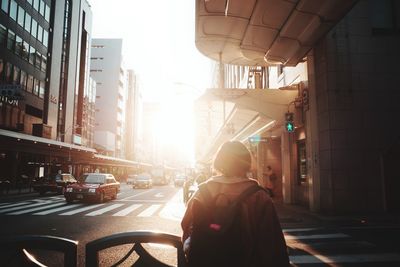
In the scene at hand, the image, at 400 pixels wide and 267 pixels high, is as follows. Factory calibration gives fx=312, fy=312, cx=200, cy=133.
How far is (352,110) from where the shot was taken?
40.5 ft

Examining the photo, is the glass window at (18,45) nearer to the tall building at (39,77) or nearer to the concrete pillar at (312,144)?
the tall building at (39,77)

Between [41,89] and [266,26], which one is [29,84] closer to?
[41,89]

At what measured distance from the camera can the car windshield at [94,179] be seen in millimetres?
18734

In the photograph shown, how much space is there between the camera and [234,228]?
7.44 ft

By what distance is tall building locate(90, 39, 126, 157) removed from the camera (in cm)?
8831

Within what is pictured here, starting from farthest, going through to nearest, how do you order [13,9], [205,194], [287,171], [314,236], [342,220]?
[13,9] → [287,171] → [342,220] → [314,236] → [205,194]

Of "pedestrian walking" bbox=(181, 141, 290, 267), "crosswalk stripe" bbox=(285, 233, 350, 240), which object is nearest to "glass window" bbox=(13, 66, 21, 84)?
"crosswalk stripe" bbox=(285, 233, 350, 240)

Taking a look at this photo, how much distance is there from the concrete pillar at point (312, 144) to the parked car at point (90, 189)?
11.3m

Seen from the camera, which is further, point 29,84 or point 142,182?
point 29,84

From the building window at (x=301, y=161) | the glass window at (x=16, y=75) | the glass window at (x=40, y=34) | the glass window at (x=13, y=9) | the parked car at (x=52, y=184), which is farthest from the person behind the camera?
the glass window at (x=40, y=34)

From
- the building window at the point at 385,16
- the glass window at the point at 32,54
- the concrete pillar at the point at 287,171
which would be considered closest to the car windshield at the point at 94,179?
the concrete pillar at the point at 287,171

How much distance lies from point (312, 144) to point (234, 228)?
12038mm

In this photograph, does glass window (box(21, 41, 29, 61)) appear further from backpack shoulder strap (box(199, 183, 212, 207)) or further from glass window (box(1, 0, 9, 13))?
backpack shoulder strap (box(199, 183, 212, 207))

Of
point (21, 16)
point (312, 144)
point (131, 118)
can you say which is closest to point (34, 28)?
point (21, 16)
